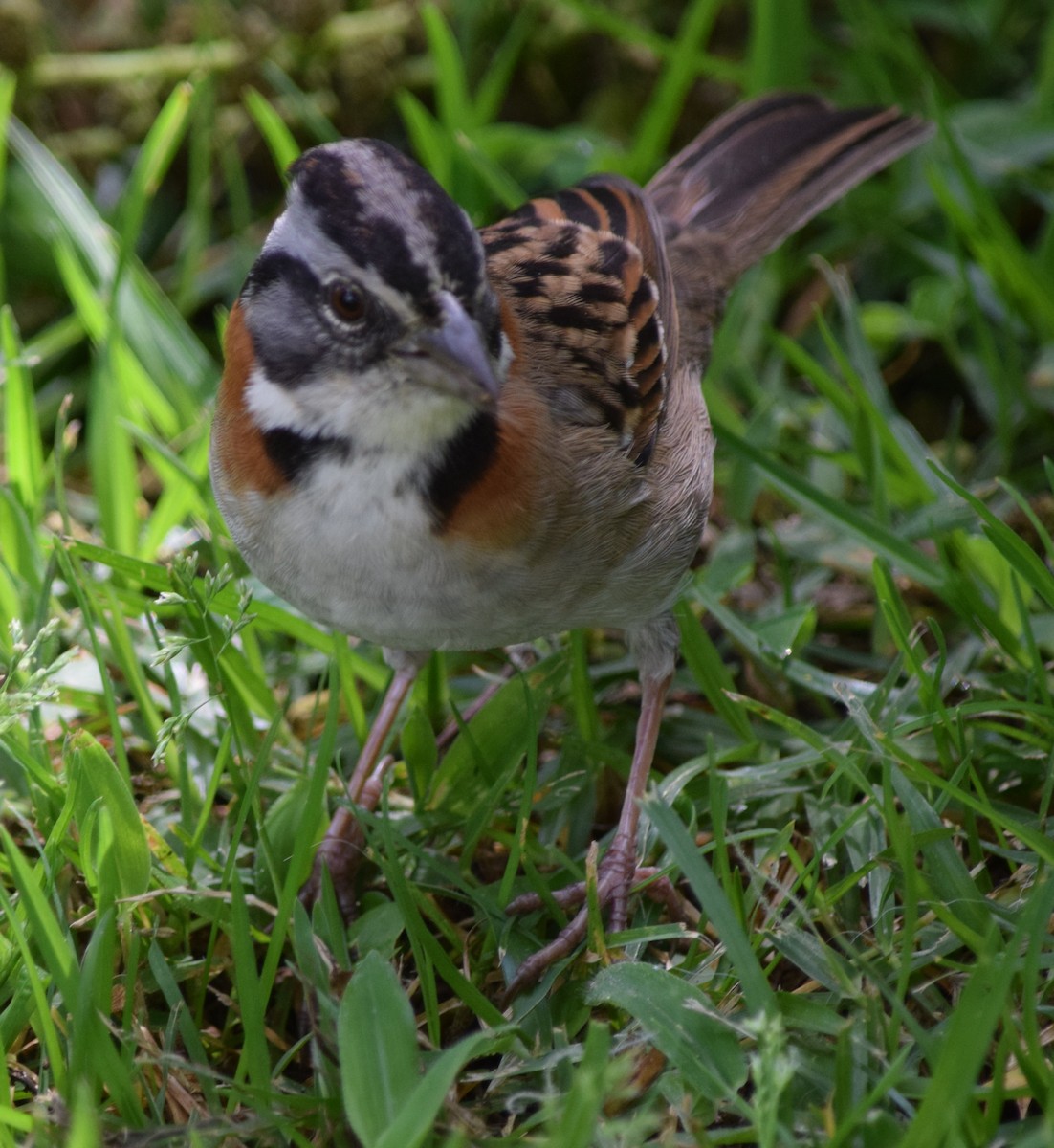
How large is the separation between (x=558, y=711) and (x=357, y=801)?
0.59 metres

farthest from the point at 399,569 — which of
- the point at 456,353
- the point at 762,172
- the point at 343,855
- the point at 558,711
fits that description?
the point at 762,172

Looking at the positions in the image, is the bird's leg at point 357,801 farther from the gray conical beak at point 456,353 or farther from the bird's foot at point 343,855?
the gray conical beak at point 456,353

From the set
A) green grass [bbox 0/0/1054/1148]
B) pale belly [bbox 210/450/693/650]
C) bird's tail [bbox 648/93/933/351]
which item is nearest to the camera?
green grass [bbox 0/0/1054/1148]

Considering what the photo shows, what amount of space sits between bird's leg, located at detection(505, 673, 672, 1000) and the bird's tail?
1356 mm

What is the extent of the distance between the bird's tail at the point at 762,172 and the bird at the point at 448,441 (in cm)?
71

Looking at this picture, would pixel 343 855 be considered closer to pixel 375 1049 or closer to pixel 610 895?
pixel 610 895

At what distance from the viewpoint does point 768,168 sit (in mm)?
4375

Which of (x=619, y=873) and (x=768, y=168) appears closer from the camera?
(x=619, y=873)

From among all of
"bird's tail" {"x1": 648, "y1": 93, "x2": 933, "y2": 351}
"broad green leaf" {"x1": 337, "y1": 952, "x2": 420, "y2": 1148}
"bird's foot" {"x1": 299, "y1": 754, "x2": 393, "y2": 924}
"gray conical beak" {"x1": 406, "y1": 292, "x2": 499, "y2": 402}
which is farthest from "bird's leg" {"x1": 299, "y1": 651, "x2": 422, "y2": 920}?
"bird's tail" {"x1": 648, "y1": 93, "x2": 933, "y2": 351}

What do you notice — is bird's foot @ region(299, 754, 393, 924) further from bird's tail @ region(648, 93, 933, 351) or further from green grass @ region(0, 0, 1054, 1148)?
bird's tail @ region(648, 93, 933, 351)

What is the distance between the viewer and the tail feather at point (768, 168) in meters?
4.29

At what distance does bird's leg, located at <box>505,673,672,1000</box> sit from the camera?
9.38 ft

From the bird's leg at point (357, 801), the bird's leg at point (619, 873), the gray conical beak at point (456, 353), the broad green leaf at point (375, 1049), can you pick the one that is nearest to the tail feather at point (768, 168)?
the bird's leg at point (619, 873)

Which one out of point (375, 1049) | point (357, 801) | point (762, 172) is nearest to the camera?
point (375, 1049)
